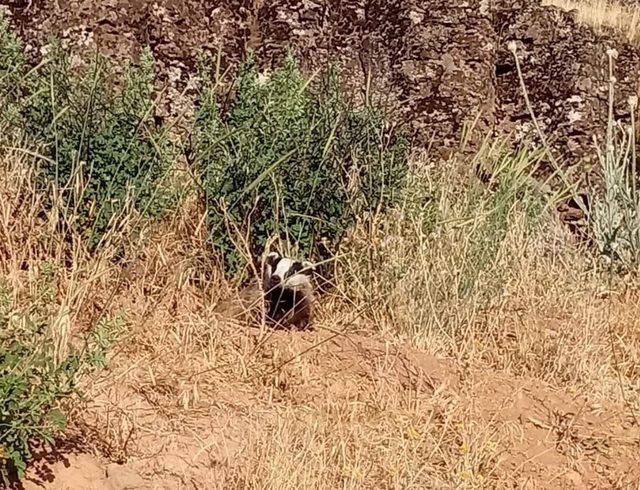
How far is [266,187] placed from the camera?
13.8 feet

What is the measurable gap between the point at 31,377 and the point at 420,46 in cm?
383

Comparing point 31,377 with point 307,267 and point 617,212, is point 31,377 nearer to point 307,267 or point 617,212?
point 307,267

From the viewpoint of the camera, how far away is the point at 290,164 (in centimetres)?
427

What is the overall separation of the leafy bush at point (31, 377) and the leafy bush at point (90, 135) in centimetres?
101

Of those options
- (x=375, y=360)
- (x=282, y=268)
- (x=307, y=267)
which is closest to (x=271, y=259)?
(x=282, y=268)

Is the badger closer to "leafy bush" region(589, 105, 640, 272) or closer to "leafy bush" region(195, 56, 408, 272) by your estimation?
"leafy bush" region(195, 56, 408, 272)

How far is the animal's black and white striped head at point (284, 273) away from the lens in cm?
393

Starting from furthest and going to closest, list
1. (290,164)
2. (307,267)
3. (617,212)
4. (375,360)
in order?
(617,212), (290,164), (307,267), (375,360)

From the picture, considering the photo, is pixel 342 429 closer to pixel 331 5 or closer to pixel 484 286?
pixel 484 286

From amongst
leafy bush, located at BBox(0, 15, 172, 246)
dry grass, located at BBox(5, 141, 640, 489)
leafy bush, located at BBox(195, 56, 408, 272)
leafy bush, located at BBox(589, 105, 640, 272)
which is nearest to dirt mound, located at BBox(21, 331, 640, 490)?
dry grass, located at BBox(5, 141, 640, 489)

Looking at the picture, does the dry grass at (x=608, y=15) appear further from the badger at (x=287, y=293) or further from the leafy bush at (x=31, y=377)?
the leafy bush at (x=31, y=377)

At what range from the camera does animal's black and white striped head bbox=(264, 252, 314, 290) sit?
3.93 metres

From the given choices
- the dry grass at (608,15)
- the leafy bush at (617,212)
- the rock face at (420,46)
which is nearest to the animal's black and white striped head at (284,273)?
the rock face at (420,46)

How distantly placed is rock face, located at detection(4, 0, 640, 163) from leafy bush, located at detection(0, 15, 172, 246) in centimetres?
92
